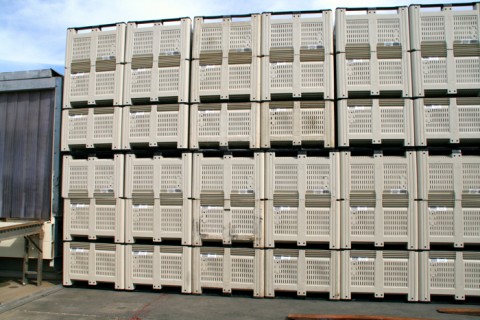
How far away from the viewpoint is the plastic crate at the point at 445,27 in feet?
17.2

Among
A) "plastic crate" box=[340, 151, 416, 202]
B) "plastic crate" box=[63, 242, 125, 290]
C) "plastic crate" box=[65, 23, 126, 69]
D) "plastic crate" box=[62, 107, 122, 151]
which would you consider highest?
"plastic crate" box=[65, 23, 126, 69]

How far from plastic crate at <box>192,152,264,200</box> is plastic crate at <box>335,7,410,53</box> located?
2.40m

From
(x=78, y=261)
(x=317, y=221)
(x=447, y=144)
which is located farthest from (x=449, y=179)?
(x=78, y=261)

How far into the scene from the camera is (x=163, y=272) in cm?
549

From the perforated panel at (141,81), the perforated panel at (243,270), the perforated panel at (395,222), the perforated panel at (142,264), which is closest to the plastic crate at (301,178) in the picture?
the perforated panel at (395,222)

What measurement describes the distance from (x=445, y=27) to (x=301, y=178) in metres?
3.37

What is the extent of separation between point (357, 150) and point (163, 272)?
3.82m

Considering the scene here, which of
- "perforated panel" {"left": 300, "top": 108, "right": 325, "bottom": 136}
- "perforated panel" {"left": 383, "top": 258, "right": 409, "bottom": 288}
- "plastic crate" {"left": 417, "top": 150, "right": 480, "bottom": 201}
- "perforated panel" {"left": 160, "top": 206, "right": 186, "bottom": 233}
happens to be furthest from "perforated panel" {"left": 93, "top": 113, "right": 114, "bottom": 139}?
"plastic crate" {"left": 417, "top": 150, "right": 480, "bottom": 201}

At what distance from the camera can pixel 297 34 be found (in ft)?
18.0

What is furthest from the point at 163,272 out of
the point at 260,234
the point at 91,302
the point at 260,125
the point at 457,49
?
the point at 457,49

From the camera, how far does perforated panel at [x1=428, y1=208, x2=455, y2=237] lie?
5.03m

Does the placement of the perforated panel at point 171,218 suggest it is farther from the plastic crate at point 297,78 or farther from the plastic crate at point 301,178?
the plastic crate at point 297,78

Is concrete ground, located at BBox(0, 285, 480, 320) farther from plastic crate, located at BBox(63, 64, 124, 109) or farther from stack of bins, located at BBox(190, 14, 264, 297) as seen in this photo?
plastic crate, located at BBox(63, 64, 124, 109)

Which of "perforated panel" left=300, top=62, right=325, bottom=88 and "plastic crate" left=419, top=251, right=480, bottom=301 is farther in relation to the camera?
"perforated panel" left=300, top=62, right=325, bottom=88
